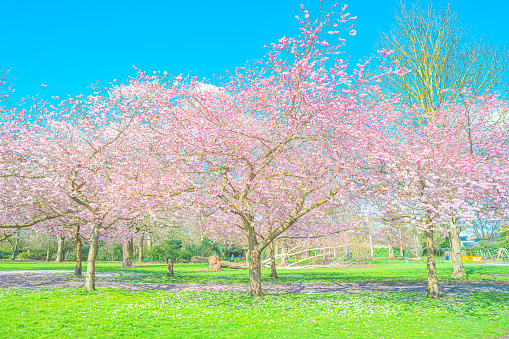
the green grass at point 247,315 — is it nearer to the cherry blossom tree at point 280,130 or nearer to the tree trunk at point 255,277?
the tree trunk at point 255,277

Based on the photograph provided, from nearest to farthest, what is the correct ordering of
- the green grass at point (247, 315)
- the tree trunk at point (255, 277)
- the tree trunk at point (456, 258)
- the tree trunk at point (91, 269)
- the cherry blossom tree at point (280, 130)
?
the green grass at point (247, 315) < the cherry blossom tree at point (280, 130) < the tree trunk at point (255, 277) < the tree trunk at point (91, 269) < the tree trunk at point (456, 258)

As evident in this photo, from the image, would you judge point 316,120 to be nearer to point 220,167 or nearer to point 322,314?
point 220,167

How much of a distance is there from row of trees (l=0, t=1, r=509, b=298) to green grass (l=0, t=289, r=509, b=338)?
5.56 feet

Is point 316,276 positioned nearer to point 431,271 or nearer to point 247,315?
point 431,271

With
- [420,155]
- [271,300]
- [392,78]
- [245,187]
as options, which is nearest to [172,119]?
[245,187]

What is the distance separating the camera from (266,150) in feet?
42.9

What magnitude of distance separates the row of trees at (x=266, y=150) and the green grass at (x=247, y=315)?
66.7 inches

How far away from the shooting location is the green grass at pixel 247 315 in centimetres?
815

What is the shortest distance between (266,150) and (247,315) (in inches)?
239

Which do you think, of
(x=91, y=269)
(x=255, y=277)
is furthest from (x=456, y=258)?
(x=91, y=269)

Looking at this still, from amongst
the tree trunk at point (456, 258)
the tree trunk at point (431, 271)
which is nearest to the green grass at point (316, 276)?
the tree trunk at point (456, 258)

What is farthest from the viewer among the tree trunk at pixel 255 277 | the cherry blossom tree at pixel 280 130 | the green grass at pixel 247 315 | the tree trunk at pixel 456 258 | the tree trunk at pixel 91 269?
the tree trunk at pixel 456 258

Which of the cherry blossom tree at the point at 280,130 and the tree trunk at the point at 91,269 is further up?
the cherry blossom tree at the point at 280,130

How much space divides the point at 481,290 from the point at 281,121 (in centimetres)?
1271
